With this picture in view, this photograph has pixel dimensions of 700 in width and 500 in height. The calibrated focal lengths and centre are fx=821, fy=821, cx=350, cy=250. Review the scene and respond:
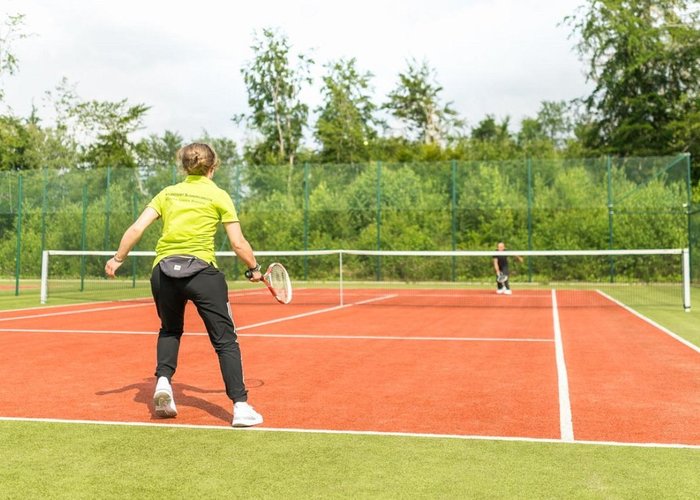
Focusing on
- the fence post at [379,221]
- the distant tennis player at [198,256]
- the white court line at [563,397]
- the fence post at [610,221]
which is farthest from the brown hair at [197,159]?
the fence post at [610,221]

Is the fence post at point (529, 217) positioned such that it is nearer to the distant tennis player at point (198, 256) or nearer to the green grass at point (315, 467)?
the distant tennis player at point (198, 256)

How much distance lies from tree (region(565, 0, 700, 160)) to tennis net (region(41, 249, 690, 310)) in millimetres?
18700

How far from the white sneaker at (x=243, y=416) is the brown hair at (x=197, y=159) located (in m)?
1.47

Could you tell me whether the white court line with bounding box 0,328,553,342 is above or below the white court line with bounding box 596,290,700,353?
above

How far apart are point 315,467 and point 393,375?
10.5 ft

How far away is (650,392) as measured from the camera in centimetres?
638

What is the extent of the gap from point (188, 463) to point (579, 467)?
1984mm

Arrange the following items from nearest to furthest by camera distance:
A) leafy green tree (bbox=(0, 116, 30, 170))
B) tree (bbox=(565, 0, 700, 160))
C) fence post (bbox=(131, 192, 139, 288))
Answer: fence post (bbox=(131, 192, 139, 288)) < tree (bbox=(565, 0, 700, 160)) < leafy green tree (bbox=(0, 116, 30, 170))

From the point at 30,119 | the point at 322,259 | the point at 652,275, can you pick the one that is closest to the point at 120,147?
the point at 30,119

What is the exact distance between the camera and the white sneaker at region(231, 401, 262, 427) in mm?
5016

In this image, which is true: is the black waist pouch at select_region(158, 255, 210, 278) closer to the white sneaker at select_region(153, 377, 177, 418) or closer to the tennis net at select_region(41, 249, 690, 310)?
the white sneaker at select_region(153, 377, 177, 418)

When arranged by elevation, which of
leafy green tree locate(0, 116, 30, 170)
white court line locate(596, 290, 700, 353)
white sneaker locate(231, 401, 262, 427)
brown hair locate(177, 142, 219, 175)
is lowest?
white court line locate(596, 290, 700, 353)

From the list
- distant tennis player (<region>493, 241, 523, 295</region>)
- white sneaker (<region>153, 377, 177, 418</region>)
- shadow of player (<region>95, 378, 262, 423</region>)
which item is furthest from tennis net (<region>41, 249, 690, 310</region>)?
white sneaker (<region>153, 377, 177, 418</region>)

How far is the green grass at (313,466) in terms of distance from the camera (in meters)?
3.73
